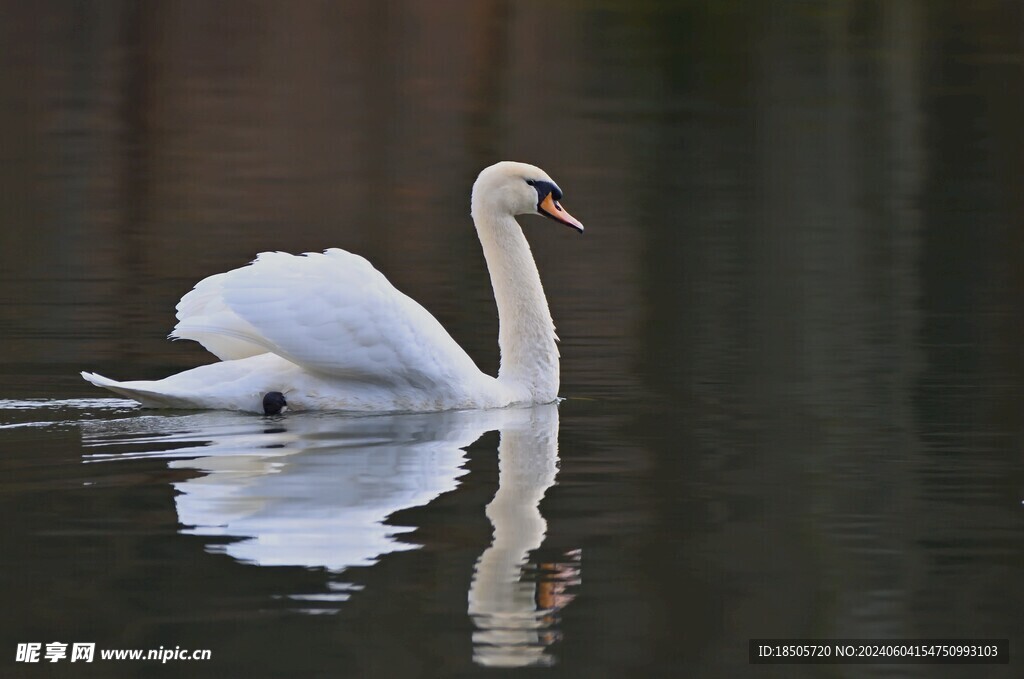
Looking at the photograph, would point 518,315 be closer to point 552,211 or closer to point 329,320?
point 552,211

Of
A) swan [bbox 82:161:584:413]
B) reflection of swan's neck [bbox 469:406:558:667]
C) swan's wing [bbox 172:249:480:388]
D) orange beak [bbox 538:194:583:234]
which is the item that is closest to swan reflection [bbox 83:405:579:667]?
reflection of swan's neck [bbox 469:406:558:667]

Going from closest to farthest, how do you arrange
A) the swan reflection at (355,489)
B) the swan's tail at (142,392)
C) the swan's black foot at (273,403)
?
the swan reflection at (355,489) < the swan's tail at (142,392) < the swan's black foot at (273,403)

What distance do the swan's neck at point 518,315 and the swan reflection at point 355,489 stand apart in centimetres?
19

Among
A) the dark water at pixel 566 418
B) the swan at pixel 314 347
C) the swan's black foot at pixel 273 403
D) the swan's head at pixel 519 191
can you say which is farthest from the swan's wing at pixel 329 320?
the swan's head at pixel 519 191

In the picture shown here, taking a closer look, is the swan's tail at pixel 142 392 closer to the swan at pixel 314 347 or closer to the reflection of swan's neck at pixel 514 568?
the swan at pixel 314 347

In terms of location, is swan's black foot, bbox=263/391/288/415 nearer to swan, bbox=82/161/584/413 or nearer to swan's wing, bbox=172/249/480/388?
swan, bbox=82/161/584/413

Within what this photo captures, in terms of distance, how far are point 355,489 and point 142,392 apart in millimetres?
1848

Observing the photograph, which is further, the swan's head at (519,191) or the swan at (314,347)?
the swan's head at (519,191)

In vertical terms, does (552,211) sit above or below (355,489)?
above

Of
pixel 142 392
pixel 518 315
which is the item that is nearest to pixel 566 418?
pixel 518 315

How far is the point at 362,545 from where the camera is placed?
705 cm

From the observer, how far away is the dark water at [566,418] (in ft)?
20.7

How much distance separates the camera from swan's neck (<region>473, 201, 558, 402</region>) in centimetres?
1053

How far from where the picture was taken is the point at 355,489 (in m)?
8.01
